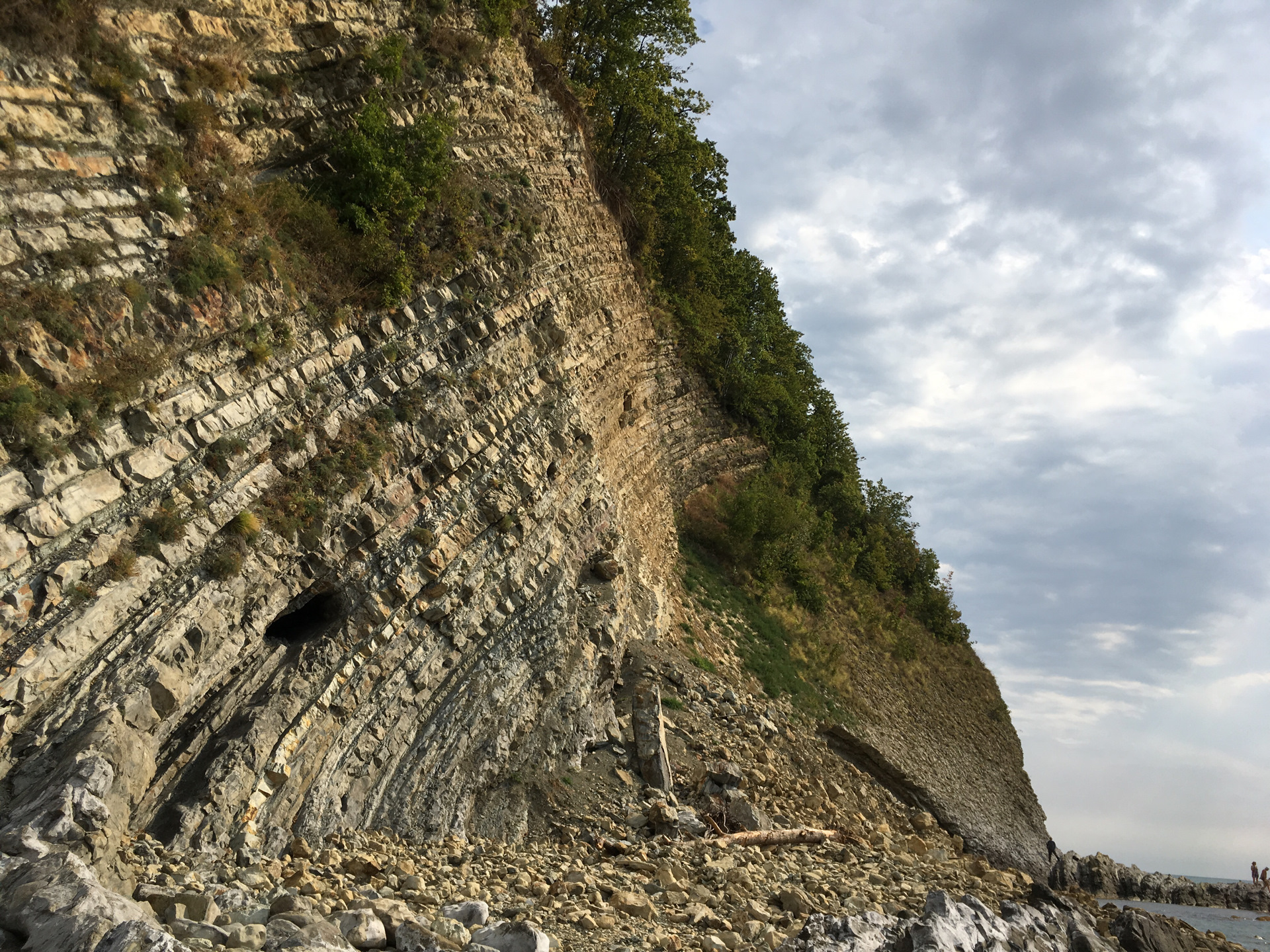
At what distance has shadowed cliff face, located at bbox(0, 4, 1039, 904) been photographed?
6566 mm

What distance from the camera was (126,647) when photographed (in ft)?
22.8

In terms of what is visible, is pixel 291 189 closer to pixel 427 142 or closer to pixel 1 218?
pixel 427 142

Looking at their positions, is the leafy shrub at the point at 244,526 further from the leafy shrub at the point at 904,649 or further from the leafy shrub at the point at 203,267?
the leafy shrub at the point at 904,649

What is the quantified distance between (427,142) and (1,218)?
5.77 metres

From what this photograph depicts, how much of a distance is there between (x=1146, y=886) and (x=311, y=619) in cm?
3667

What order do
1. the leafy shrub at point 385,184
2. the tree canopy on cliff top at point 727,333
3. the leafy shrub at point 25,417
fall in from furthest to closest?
1. the tree canopy on cliff top at point 727,333
2. the leafy shrub at point 385,184
3. the leafy shrub at point 25,417

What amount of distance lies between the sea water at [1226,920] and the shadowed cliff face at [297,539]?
18.9 meters

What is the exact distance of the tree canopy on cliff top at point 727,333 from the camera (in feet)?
65.9

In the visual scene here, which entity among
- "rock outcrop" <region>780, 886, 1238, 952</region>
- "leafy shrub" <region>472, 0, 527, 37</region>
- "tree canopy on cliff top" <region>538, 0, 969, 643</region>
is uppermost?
"tree canopy on cliff top" <region>538, 0, 969, 643</region>

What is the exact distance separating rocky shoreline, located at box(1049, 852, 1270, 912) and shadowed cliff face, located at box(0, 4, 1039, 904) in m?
23.8

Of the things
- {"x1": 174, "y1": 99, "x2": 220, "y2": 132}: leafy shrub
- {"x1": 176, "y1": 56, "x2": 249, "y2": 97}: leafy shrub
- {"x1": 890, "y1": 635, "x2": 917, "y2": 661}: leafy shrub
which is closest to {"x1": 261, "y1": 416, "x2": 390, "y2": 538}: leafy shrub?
{"x1": 174, "y1": 99, "x2": 220, "y2": 132}: leafy shrub

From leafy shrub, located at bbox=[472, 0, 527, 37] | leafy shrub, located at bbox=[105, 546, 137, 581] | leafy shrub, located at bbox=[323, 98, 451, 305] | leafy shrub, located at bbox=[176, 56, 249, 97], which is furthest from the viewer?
leafy shrub, located at bbox=[472, 0, 527, 37]

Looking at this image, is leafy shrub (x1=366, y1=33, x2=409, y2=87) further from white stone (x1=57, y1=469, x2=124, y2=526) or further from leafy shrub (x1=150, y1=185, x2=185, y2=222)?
white stone (x1=57, y1=469, x2=124, y2=526)

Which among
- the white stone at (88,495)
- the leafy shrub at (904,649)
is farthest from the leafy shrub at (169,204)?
the leafy shrub at (904,649)
